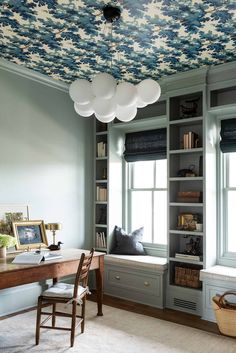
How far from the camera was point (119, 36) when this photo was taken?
3.41m

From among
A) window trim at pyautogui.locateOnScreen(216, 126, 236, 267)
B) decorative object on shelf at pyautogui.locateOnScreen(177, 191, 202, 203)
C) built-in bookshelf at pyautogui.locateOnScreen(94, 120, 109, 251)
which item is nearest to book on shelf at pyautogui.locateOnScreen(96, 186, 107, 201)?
built-in bookshelf at pyautogui.locateOnScreen(94, 120, 109, 251)

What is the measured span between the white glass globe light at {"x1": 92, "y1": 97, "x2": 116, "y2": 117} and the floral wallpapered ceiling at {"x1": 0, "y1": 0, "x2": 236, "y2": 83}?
32.6 inches

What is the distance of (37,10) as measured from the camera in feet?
9.70

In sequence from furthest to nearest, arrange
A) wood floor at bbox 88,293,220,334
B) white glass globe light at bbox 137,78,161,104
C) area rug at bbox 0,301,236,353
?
wood floor at bbox 88,293,220,334, area rug at bbox 0,301,236,353, white glass globe light at bbox 137,78,161,104

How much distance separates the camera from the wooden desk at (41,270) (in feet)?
9.99

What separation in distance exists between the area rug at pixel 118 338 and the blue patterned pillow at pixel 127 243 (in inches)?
45.7

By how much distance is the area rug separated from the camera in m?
3.16

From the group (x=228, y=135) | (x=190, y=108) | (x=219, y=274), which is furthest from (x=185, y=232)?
(x=190, y=108)

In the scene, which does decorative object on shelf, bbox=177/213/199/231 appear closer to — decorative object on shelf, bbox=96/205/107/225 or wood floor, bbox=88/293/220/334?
wood floor, bbox=88/293/220/334

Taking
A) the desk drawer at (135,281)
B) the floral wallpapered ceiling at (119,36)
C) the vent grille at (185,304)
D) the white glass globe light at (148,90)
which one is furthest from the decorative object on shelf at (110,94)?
the vent grille at (185,304)

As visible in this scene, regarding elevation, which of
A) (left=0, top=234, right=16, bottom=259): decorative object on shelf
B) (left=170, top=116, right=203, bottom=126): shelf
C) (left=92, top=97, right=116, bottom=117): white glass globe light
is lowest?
(left=0, top=234, right=16, bottom=259): decorative object on shelf

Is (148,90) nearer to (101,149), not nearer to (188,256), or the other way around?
(188,256)

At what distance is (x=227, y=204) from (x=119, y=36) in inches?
98.8

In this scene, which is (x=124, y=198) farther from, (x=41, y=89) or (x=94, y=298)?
(x=41, y=89)
